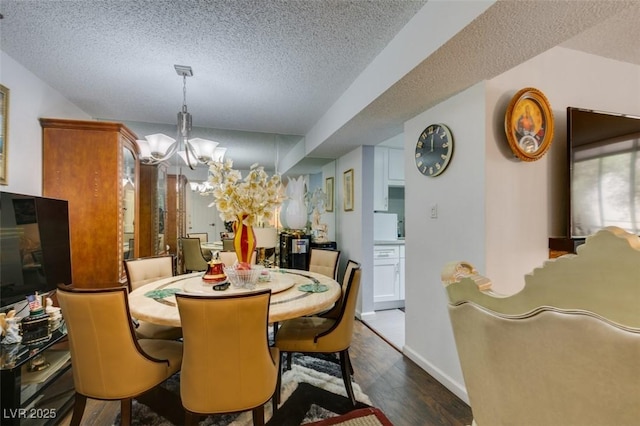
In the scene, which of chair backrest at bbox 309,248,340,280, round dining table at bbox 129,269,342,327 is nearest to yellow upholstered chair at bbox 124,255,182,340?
round dining table at bbox 129,269,342,327

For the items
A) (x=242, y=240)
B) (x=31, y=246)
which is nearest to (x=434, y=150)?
(x=242, y=240)

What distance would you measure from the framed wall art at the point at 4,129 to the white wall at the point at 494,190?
3.14m

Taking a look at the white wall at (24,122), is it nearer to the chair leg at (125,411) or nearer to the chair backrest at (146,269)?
the chair backrest at (146,269)

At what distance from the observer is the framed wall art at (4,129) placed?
1.96 m

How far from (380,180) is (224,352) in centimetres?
322

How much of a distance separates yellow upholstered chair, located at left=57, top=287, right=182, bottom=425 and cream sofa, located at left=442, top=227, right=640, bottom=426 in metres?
1.44

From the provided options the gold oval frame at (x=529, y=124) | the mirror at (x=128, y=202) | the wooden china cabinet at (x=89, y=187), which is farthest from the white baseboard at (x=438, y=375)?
the mirror at (x=128, y=202)

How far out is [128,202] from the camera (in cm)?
284

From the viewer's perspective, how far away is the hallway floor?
2.83m

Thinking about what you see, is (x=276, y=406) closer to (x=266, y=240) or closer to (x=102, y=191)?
(x=266, y=240)

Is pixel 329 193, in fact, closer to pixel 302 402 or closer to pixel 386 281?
pixel 386 281

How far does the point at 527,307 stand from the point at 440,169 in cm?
135

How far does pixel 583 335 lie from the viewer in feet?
1.57

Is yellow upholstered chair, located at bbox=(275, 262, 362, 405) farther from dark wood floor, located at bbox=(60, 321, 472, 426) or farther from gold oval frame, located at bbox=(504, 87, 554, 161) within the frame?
gold oval frame, located at bbox=(504, 87, 554, 161)
